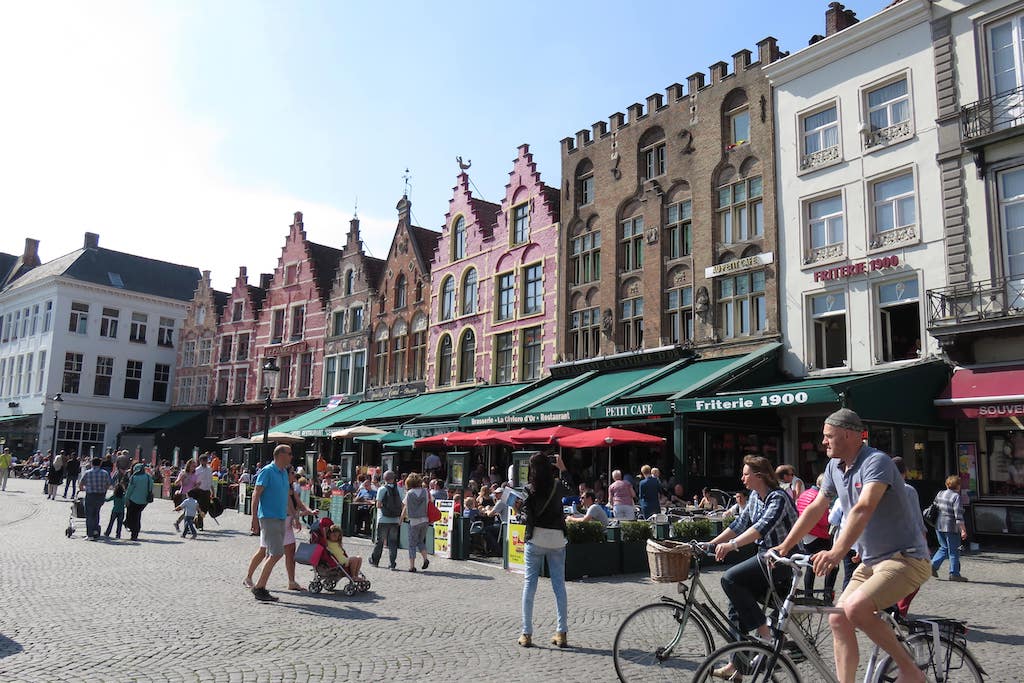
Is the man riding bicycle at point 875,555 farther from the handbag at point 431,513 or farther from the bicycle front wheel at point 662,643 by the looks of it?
the handbag at point 431,513

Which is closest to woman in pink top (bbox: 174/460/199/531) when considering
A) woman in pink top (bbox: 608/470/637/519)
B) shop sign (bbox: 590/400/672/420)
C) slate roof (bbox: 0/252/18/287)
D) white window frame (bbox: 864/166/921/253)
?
woman in pink top (bbox: 608/470/637/519)

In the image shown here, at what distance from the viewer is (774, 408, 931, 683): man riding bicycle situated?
418 centimetres

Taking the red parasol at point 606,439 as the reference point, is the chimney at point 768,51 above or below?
above

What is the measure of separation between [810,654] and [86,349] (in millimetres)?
53326

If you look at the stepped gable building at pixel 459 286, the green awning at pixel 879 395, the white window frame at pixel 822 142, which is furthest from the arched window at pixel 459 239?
the green awning at pixel 879 395

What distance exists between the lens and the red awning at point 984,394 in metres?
15.3

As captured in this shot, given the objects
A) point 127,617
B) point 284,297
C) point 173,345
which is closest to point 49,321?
point 173,345

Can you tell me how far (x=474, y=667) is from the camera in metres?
6.43

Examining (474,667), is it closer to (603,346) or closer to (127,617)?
(127,617)

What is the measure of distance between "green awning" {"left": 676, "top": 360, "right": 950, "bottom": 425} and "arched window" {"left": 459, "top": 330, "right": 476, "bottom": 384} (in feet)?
49.0

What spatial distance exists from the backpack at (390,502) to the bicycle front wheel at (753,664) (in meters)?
8.48

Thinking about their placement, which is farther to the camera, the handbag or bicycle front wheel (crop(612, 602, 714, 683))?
the handbag

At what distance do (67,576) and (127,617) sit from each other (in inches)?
130

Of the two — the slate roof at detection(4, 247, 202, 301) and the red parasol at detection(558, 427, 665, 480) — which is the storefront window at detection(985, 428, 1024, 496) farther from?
the slate roof at detection(4, 247, 202, 301)
